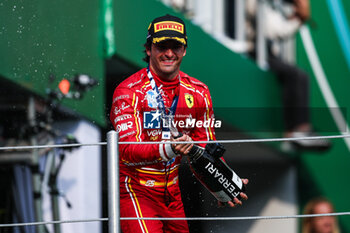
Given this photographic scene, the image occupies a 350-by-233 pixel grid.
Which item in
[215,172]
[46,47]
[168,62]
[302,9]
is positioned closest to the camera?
[215,172]

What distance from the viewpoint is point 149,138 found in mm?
3227

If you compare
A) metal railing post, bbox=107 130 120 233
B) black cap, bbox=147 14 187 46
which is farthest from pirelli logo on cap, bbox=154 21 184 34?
metal railing post, bbox=107 130 120 233

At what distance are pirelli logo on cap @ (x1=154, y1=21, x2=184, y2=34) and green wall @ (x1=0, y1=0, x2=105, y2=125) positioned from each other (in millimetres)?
938

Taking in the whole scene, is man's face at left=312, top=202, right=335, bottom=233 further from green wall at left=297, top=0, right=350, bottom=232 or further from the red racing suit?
the red racing suit

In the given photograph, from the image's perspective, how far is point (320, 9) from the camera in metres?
8.93

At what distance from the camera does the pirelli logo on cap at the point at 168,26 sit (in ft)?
10.5

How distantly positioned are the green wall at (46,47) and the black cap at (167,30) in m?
0.92

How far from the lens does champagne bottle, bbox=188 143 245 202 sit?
3.05 metres

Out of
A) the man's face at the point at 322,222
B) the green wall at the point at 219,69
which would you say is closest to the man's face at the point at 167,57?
the green wall at the point at 219,69

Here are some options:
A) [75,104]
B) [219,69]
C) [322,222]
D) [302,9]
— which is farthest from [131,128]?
[302,9]

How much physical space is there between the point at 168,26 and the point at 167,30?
0.8 inches

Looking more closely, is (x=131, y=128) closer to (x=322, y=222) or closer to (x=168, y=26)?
(x=168, y=26)

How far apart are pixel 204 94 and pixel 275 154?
4.85 meters

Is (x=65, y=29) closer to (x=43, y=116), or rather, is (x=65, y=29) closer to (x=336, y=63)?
(x=43, y=116)
